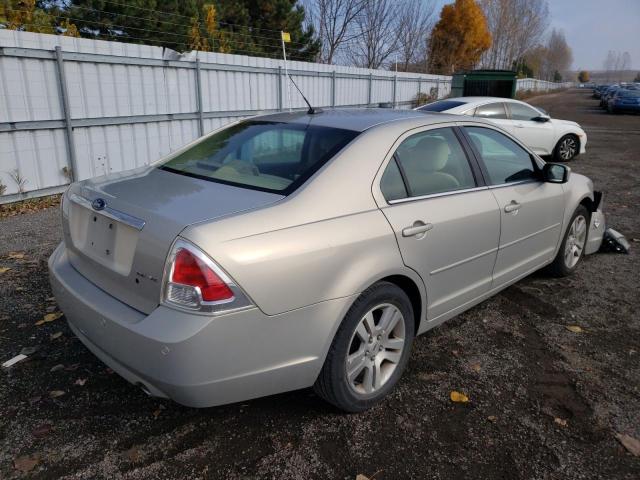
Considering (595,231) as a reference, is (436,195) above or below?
above

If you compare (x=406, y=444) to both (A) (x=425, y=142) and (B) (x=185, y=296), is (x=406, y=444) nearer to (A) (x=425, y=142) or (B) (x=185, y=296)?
(B) (x=185, y=296)

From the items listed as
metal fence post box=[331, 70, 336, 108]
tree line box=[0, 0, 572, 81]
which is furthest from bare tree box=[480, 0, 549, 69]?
metal fence post box=[331, 70, 336, 108]

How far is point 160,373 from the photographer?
215cm

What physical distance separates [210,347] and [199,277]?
29cm

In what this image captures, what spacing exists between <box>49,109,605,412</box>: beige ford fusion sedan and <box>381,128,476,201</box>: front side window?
0.01m

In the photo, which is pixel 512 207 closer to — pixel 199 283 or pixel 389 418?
pixel 389 418

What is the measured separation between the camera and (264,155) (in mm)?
3008

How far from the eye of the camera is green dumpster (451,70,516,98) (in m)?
19.7

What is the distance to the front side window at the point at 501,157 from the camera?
11.9ft

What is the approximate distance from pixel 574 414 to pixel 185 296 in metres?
2.17

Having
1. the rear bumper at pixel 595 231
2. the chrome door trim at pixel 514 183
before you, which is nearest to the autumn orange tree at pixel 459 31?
the rear bumper at pixel 595 231

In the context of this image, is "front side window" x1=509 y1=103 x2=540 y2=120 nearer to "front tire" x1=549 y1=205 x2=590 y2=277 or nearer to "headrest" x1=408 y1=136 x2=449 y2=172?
"front tire" x1=549 y1=205 x2=590 y2=277

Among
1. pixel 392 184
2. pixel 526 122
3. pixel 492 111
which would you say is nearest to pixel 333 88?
pixel 492 111

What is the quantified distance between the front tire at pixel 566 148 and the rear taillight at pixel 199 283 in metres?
12.0
